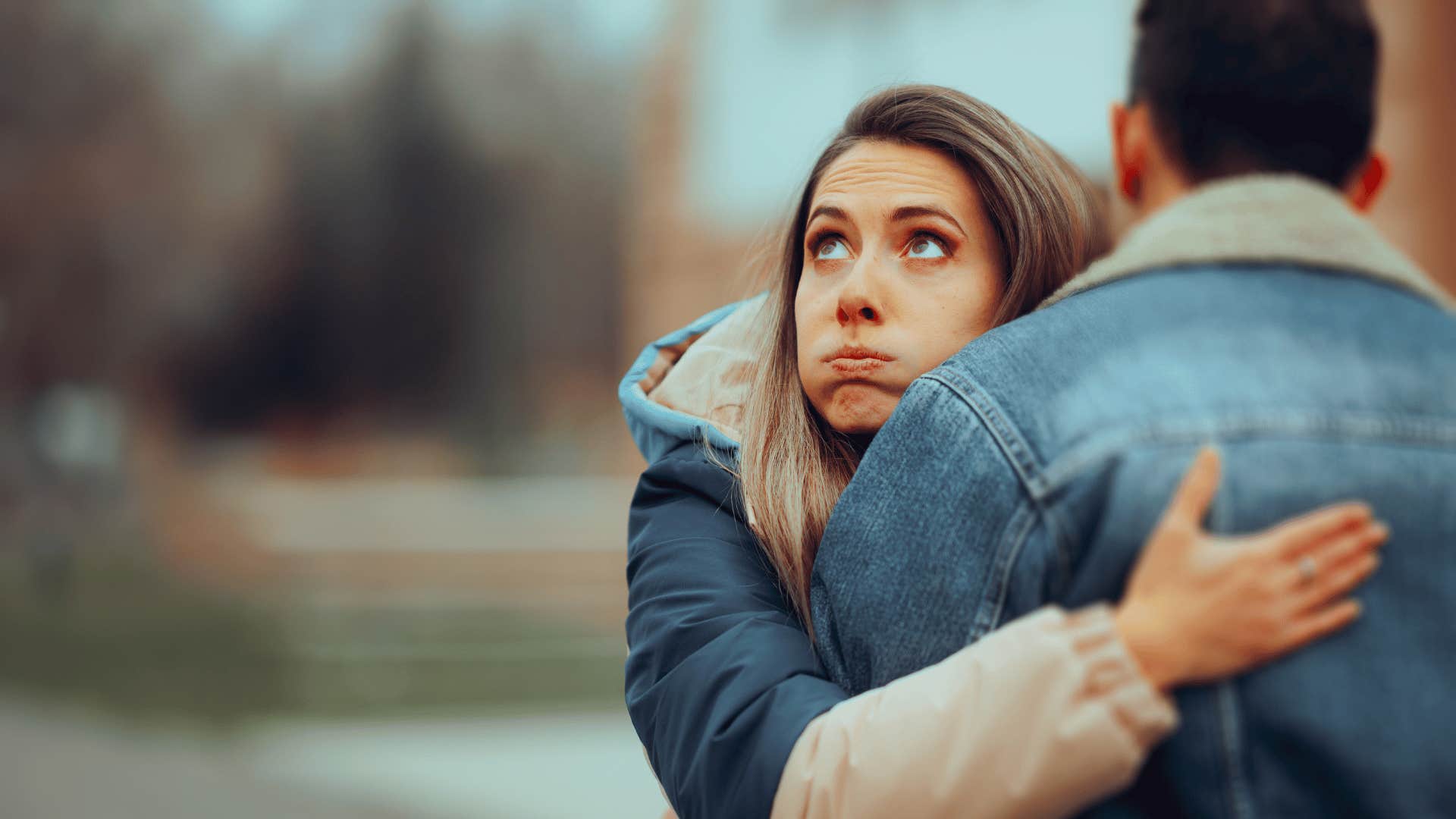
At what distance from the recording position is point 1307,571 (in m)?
1.15

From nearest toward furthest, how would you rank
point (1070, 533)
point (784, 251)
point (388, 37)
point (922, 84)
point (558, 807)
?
point (1070, 533) → point (922, 84) → point (784, 251) → point (558, 807) → point (388, 37)

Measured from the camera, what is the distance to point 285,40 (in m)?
13.2

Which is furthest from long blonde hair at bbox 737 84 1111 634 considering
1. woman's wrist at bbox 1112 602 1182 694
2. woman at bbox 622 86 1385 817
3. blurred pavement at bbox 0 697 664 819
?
blurred pavement at bbox 0 697 664 819

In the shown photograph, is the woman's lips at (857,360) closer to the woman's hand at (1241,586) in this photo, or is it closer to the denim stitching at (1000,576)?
the denim stitching at (1000,576)

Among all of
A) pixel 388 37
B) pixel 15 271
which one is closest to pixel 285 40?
pixel 388 37

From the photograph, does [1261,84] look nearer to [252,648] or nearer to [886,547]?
[886,547]

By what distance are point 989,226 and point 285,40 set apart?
12812 mm

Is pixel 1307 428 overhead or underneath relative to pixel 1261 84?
underneath

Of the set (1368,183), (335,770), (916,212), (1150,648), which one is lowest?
(335,770)

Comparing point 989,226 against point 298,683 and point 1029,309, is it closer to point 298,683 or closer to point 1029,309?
point 1029,309

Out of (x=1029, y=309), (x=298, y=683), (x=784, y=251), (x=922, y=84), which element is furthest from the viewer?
(x=298, y=683)

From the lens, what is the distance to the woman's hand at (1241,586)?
1.15 meters

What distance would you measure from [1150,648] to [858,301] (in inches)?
28.5

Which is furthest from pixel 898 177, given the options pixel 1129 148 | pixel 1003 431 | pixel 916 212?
pixel 1003 431
